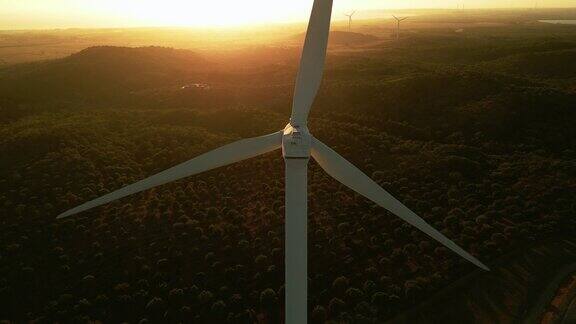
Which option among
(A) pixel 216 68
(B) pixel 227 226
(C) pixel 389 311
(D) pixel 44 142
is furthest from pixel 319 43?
(A) pixel 216 68

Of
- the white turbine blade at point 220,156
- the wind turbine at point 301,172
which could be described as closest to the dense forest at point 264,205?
the wind turbine at point 301,172

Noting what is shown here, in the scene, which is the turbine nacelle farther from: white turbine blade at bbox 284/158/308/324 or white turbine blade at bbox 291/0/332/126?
white turbine blade at bbox 291/0/332/126

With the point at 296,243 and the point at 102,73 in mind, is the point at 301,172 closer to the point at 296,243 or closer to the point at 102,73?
the point at 296,243

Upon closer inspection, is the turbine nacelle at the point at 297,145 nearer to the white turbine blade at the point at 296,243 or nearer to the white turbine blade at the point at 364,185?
the white turbine blade at the point at 296,243

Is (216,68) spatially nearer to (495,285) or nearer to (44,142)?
(44,142)

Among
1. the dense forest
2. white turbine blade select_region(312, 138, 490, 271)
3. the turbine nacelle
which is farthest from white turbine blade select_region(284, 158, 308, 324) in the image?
the dense forest
